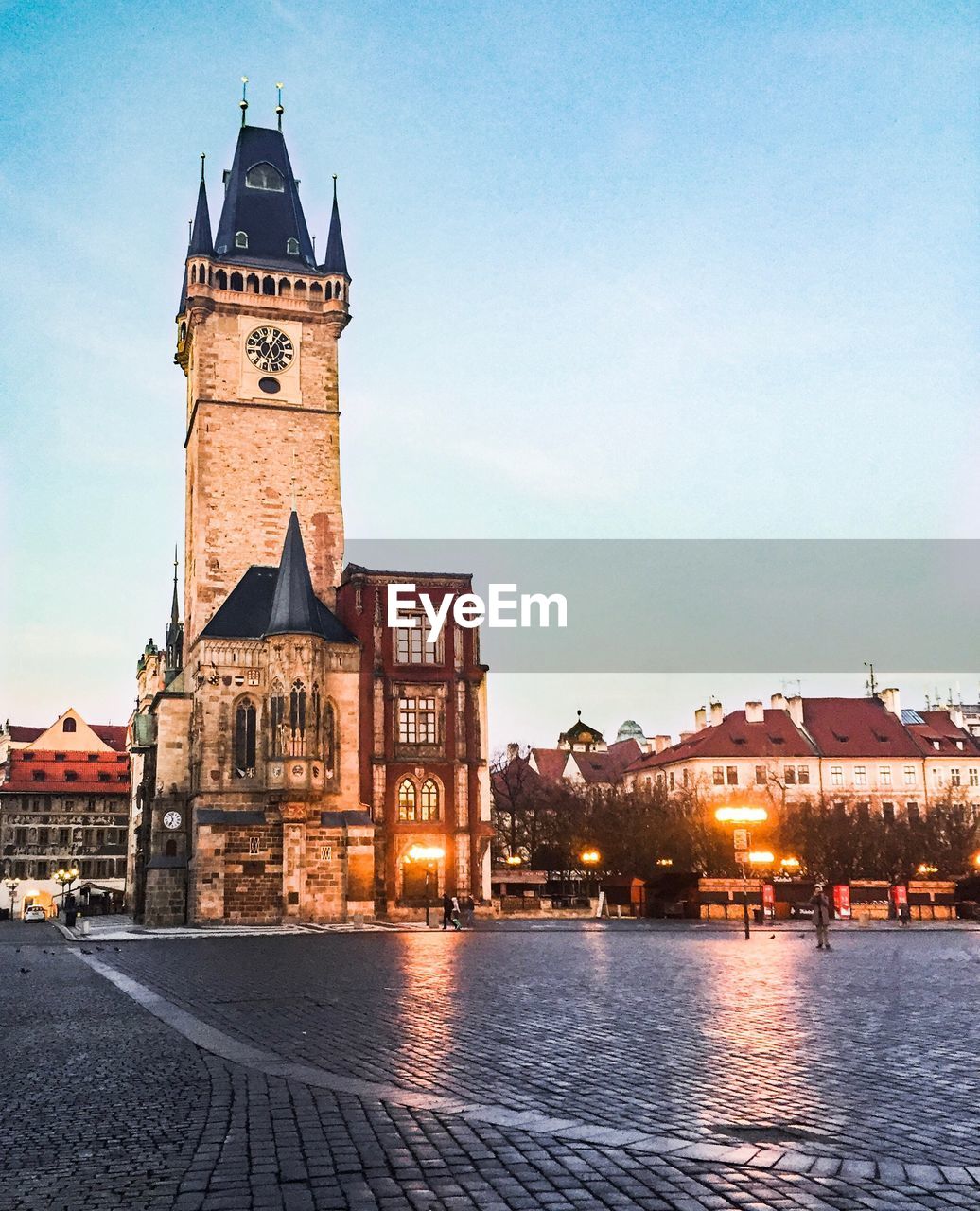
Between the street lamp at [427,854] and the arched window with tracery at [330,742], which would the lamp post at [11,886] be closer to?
the arched window with tracery at [330,742]

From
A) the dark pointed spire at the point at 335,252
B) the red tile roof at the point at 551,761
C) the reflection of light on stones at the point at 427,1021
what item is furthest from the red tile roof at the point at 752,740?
the reflection of light on stones at the point at 427,1021

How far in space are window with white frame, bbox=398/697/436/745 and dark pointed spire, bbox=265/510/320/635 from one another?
5.82 meters

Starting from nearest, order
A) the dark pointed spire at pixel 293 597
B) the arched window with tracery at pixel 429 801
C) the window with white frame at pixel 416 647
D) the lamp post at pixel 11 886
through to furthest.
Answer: the dark pointed spire at pixel 293 597 < the arched window with tracery at pixel 429 801 < the window with white frame at pixel 416 647 < the lamp post at pixel 11 886

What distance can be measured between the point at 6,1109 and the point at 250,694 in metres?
48.4

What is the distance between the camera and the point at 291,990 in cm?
2155

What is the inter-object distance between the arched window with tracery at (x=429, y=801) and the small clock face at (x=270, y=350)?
77.2 feet

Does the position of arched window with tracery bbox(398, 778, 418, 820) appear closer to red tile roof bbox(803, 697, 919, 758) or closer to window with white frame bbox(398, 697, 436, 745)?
window with white frame bbox(398, 697, 436, 745)

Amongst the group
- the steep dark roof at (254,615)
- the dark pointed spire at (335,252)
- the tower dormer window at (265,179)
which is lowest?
the steep dark roof at (254,615)

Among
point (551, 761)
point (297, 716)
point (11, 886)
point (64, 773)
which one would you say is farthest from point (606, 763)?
point (297, 716)


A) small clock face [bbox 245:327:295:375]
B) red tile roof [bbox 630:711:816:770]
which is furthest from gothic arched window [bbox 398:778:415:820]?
red tile roof [bbox 630:711:816:770]

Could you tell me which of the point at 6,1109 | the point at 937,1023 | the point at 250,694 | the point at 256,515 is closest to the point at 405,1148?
the point at 6,1109

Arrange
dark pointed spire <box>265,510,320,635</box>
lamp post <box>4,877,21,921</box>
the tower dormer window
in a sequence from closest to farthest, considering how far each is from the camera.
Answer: dark pointed spire <box>265,510,320,635</box> < the tower dormer window < lamp post <box>4,877,21,921</box>

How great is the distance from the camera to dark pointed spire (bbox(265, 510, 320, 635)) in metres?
57.0

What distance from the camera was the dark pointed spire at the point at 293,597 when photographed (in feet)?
187
